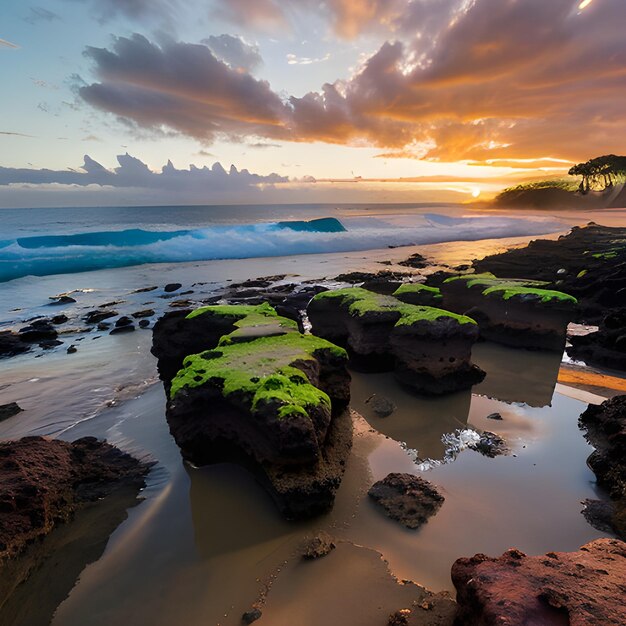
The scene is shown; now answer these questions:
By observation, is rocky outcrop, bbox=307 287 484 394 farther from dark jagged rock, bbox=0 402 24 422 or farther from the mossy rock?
dark jagged rock, bbox=0 402 24 422

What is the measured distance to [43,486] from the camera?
599 centimetres

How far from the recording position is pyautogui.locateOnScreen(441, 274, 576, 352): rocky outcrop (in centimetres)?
1278

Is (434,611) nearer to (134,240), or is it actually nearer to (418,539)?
(418,539)

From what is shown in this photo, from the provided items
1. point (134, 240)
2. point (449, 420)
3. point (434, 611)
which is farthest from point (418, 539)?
point (134, 240)

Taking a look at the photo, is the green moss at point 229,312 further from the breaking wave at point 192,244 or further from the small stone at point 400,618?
the breaking wave at point 192,244

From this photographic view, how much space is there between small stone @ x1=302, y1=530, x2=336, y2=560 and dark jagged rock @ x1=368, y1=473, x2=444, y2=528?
110 cm

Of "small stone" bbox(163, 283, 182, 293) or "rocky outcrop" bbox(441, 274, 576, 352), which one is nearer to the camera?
"rocky outcrop" bbox(441, 274, 576, 352)

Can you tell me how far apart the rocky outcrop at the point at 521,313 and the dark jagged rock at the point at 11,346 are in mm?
16868

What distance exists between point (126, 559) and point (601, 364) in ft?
44.2

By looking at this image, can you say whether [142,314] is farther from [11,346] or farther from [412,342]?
[412,342]

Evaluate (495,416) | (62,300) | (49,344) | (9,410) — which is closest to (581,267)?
(495,416)

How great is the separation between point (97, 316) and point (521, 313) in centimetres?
1815

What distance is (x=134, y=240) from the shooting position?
141 ft

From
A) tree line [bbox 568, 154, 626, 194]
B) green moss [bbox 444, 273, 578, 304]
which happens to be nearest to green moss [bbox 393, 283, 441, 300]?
green moss [bbox 444, 273, 578, 304]
